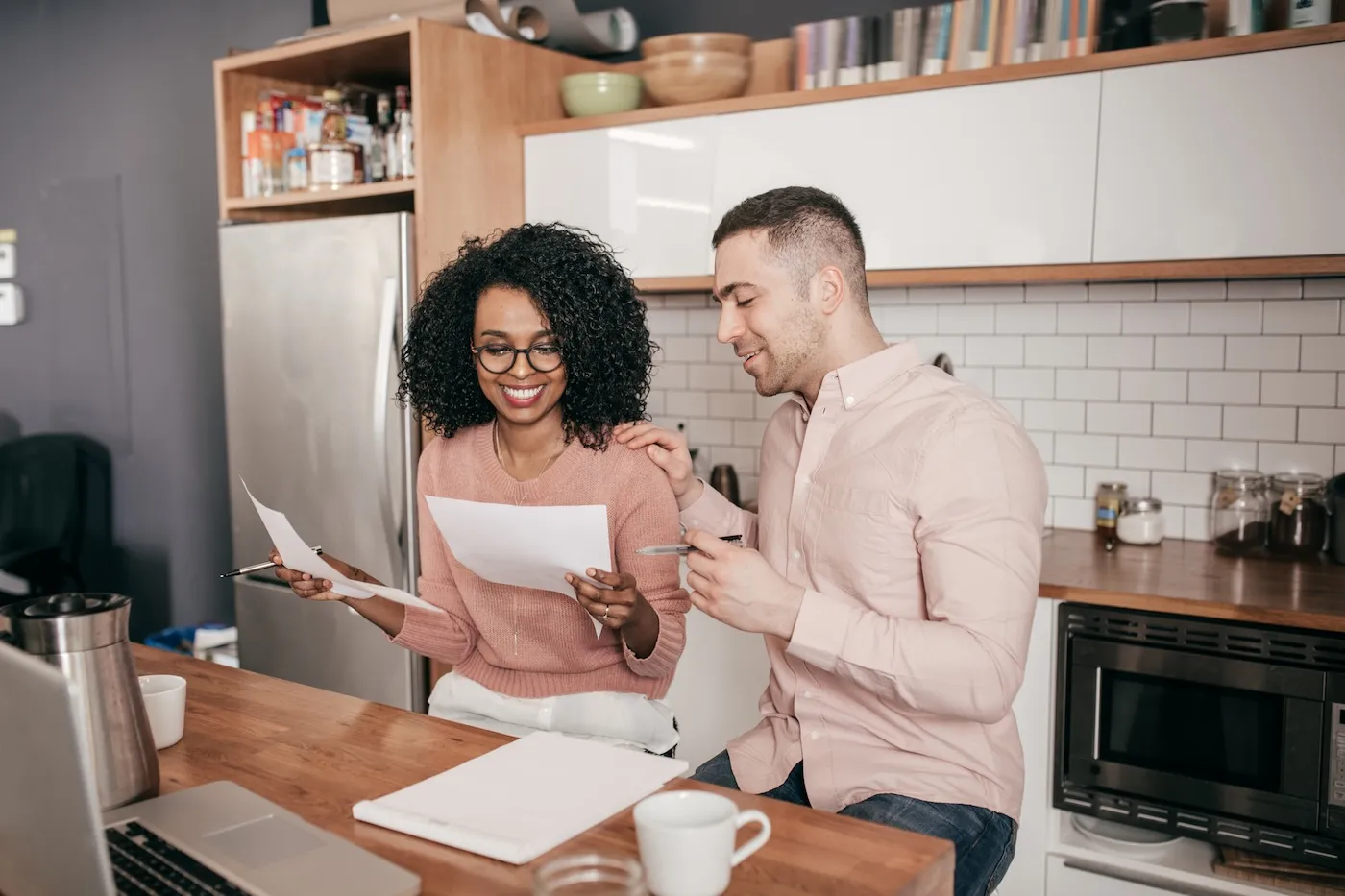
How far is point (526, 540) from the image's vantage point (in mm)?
1624

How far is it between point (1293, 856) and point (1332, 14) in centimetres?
Result: 179

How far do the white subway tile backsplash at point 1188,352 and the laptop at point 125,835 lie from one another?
2.40m

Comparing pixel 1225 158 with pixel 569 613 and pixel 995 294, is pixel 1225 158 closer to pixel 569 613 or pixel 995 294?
pixel 995 294

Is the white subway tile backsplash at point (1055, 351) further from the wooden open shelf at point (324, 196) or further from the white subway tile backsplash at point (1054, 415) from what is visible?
the wooden open shelf at point (324, 196)

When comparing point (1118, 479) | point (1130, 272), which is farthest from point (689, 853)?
point (1118, 479)

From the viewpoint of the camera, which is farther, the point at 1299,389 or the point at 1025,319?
the point at 1025,319

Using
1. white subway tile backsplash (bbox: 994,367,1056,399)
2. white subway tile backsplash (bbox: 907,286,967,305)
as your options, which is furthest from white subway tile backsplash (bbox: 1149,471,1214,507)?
white subway tile backsplash (bbox: 907,286,967,305)

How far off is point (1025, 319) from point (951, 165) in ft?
1.68

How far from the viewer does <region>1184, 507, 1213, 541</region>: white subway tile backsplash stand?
2879 millimetres

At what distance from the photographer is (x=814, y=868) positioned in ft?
3.64

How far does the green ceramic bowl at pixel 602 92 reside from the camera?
3.29m

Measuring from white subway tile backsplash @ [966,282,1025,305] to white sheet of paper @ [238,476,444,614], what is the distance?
1.98 m

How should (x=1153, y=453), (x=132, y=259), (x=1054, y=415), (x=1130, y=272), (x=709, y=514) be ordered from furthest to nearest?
(x=132, y=259) → (x=1054, y=415) → (x=1153, y=453) → (x=1130, y=272) → (x=709, y=514)

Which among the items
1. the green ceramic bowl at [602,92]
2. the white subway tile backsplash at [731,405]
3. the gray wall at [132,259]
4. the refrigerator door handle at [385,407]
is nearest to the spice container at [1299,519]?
the white subway tile backsplash at [731,405]
